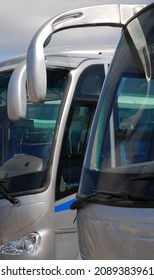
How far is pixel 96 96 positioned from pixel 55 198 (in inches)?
43.0

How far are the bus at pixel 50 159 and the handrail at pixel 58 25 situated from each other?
68cm

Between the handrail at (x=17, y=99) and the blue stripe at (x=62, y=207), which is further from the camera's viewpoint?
the blue stripe at (x=62, y=207)

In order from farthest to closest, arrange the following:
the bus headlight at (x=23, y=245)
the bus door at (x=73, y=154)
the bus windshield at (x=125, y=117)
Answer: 1. the bus door at (x=73, y=154)
2. the bus headlight at (x=23, y=245)
3. the bus windshield at (x=125, y=117)

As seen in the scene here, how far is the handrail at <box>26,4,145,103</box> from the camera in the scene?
3.33 meters

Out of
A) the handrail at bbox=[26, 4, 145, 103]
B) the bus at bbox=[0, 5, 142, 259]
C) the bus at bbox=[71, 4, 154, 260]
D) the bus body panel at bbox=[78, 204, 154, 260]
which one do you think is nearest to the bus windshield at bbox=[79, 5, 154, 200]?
the bus at bbox=[71, 4, 154, 260]

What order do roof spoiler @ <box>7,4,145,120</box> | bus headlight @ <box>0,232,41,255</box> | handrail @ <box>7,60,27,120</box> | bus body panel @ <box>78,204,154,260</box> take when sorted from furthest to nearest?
1. bus headlight @ <box>0,232,41,255</box>
2. handrail @ <box>7,60,27,120</box>
3. roof spoiler @ <box>7,4,145,120</box>
4. bus body panel @ <box>78,204,154,260</box>

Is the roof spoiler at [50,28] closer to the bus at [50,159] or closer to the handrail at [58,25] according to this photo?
the handrail at [58,25]

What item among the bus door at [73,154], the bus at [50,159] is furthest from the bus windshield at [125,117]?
the bus door at [73,154]

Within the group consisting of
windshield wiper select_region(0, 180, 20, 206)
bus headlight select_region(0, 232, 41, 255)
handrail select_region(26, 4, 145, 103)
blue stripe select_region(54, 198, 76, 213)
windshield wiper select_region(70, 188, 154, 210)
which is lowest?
bus headlight select_region(0, 232, 41, 255)

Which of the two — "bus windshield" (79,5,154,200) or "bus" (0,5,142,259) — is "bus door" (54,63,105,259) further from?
"bus windshield" (79,5,154,200)

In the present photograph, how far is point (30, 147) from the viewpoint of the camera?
503 centimetres

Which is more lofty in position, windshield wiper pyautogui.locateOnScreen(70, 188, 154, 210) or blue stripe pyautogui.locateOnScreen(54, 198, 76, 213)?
windshield wiper pyautogui.locateOnScreen(70, 188, 154, 210)

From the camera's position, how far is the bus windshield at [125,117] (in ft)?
10.6

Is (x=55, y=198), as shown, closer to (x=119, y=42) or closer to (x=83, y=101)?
(x=83, y=101)
